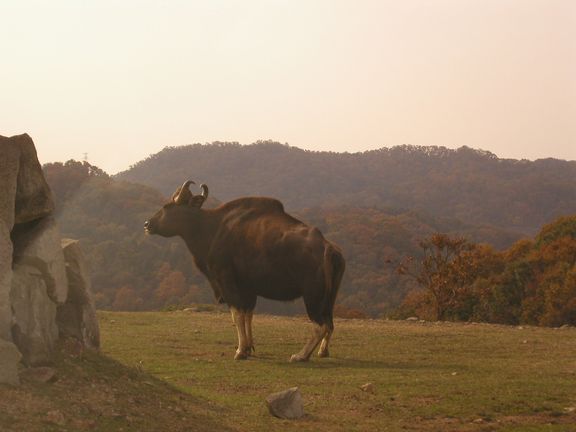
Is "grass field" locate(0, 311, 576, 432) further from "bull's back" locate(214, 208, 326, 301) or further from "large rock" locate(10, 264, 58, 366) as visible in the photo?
"bull's back" locate(214, 208, 326, 301)

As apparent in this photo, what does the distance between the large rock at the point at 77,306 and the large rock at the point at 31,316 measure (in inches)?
29.3

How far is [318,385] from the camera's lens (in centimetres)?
1164

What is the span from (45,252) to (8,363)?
5.18 ft

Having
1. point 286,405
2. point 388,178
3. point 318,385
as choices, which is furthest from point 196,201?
point 388,178

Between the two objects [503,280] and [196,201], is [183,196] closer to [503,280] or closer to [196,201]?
[196,201]

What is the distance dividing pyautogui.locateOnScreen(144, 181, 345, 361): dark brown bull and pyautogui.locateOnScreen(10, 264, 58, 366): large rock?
5.33 meters

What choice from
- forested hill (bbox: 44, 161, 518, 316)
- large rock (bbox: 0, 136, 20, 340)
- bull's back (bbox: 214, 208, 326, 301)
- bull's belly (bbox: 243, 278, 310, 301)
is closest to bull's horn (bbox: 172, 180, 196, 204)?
bull's back (bbox: 214, 208, 326, 301)

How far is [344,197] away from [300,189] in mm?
6369

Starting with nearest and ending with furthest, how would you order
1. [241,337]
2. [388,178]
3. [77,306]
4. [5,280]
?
1. [5,280]
2. [77,306]
3. [241,337]
4. [388,178]

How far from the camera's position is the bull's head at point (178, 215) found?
643 inches

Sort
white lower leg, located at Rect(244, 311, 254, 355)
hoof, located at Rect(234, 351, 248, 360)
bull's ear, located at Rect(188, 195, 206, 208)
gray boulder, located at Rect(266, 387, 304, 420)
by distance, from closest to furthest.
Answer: gray boulder, located at Rect(266, 387, 304, 420)
hoof, located at Rect(234, 351, 248, 360)
white lower leg, located at Rect(244, 311, 254, 355)
bull's ear, located at Rect(188, 195, 206, 208)

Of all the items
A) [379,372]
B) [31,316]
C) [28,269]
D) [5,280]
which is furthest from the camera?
[379,372]

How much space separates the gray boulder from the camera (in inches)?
372

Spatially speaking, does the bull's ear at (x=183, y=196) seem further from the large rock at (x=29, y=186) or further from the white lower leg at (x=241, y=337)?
the large rock at (x=29, y=186)
